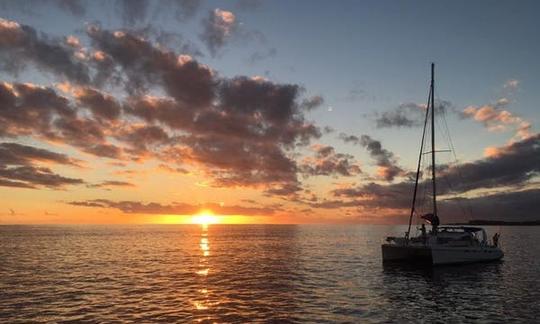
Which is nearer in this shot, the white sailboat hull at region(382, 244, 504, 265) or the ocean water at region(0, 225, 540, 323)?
the ocean water at region(0, 225, 540, 323)

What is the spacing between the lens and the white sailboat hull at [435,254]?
5281 cm

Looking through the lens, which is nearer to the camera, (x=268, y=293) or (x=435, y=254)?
(x=268, y=293)

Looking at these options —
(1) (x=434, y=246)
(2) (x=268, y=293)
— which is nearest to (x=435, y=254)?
(1) (x=434, y=246)

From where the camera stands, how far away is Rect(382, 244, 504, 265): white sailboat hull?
5281cm

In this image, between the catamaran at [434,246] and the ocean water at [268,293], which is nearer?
the ocean water at [268,293]

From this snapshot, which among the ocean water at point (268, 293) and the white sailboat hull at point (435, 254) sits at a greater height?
the white sailboat hull at point (435, 254)

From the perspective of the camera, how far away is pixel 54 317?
2777cm

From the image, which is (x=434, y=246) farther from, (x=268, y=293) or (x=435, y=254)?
(x=268, y=293)

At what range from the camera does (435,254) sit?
52.7 metres

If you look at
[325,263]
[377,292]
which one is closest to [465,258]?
[325,263]

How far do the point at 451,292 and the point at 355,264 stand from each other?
70.6 feet

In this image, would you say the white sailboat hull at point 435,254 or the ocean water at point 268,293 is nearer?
the ocean water at point 268,293

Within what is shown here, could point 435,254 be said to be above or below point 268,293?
above

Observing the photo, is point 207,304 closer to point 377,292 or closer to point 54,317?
point 54,317
